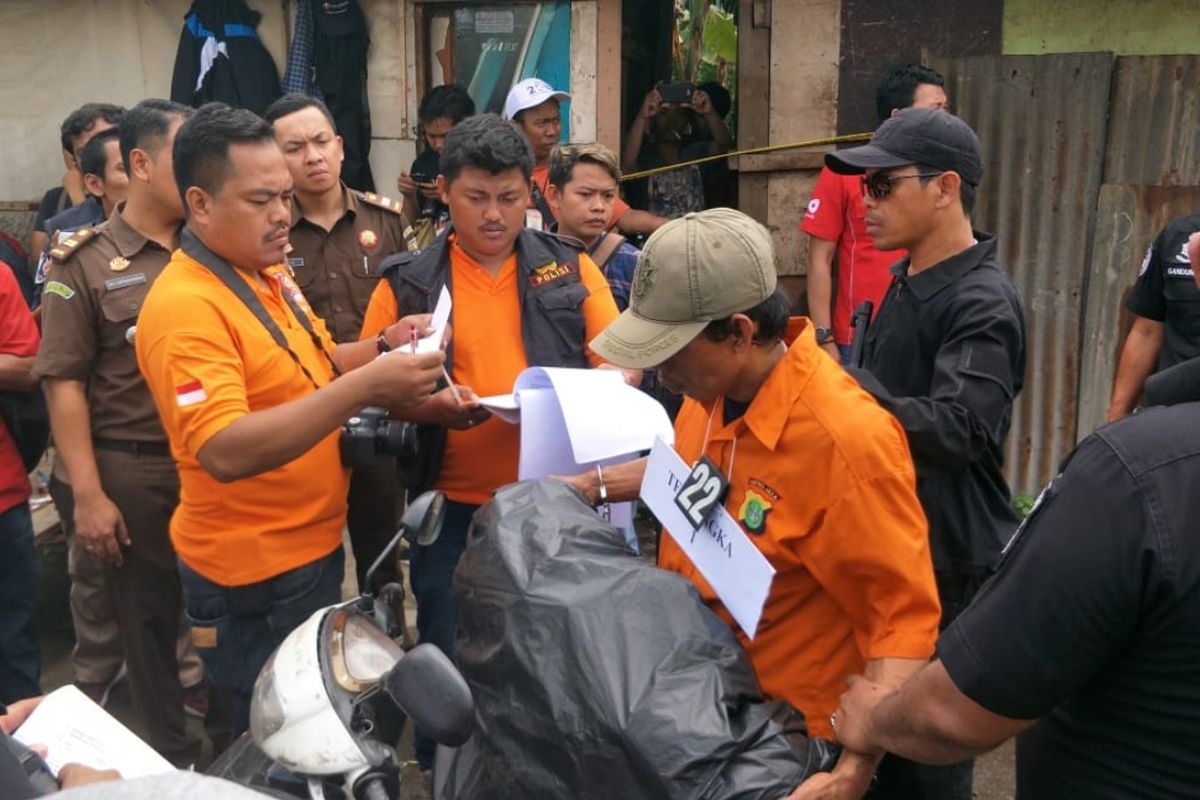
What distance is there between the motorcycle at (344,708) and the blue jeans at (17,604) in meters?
1.94

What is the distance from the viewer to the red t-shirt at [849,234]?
511 cm

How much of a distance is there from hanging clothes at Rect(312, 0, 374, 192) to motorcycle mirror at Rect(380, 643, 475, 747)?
15.8 ft

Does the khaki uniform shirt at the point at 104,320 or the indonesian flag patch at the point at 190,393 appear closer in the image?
the indonesian flag patch at the point at 190,393

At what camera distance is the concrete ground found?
394 cm

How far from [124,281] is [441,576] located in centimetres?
141

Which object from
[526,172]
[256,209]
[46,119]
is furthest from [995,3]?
[46,119]

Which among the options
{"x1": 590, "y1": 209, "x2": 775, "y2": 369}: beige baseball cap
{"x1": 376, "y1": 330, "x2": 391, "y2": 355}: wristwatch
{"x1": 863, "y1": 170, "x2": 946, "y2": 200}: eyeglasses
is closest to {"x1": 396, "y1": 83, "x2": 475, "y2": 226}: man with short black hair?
{"x1": 376, "y1": 330, "x2": 391, "y2": 355}: wristwatch

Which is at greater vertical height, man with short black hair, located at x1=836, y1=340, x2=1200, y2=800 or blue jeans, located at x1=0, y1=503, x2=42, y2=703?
man with short black hair, located at x1=836, y1=340, x2=1200, y2=800

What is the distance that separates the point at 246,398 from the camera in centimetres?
275

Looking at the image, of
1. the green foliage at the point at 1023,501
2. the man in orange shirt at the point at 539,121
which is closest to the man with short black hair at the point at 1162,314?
the green foliage at the point at 1023,501

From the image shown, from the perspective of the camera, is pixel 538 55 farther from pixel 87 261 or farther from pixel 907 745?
pixel 907 745

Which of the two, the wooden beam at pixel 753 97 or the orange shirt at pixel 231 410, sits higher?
the wooden beam at pixel 753 97

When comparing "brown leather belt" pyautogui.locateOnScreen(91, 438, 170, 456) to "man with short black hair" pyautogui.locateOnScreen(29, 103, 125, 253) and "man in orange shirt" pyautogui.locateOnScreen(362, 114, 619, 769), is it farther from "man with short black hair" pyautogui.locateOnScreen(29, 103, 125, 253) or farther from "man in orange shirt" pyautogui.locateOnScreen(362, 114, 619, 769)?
"man with short black hair" pyautogui.locateOnScreen(29, 103, 125, 253)

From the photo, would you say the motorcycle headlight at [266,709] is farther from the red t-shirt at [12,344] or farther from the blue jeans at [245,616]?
the red t-shirt at [12,344]
